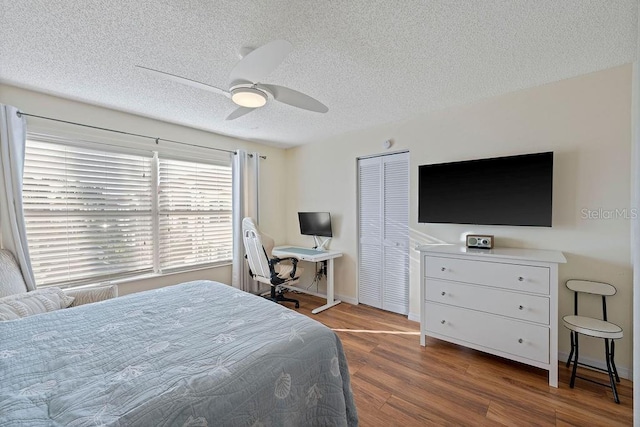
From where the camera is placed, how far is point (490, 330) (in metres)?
2.23

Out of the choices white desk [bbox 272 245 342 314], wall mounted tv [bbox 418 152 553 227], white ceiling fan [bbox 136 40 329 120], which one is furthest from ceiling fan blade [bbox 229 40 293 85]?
white desk [bbox 272 245 342 314]

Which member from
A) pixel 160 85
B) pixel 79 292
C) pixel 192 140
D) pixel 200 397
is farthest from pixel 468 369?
pixel 192 140

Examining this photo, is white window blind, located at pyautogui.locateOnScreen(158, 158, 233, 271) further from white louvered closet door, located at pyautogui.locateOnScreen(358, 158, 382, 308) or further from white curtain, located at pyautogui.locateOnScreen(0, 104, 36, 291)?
white louvered closet door, located at pyautogui.locateOnScreen(358, 158, 382, 308)

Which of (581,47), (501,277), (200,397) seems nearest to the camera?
(200,397)

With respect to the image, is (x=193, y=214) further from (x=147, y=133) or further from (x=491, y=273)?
(x=491, y=273)

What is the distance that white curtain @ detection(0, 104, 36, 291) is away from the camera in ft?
7.20

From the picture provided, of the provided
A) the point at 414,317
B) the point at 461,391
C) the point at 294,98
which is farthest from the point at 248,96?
the point at 414,317

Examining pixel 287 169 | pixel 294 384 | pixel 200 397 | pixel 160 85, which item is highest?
pixel 160 85

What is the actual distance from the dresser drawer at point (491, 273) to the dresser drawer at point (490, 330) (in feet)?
0.92

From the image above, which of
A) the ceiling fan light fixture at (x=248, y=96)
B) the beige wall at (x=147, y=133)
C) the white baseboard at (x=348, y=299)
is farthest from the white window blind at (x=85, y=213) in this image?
the white baseboard at (x=348, y=299)

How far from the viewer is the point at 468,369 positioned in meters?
2.21

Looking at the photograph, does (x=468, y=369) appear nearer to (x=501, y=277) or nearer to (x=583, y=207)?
(x=501, y=277)

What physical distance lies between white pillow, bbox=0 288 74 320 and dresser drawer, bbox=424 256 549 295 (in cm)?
308

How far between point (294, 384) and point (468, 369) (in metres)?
1.79
